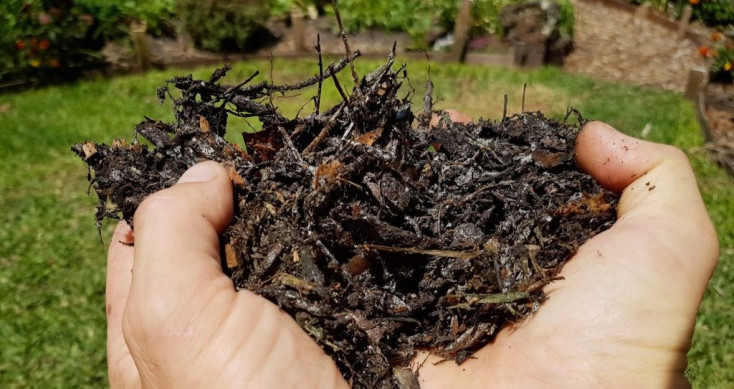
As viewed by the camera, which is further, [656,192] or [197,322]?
[656,192]

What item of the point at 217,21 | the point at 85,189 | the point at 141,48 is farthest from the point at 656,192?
the point at 217,21

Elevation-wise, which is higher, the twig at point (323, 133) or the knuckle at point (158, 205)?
the twig at point (323, 133)

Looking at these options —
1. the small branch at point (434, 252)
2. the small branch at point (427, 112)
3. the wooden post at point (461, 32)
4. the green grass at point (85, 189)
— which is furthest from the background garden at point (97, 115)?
the small branch at point (434, 252)

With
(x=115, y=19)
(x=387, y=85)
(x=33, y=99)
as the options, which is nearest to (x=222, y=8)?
(x=115, y=19)

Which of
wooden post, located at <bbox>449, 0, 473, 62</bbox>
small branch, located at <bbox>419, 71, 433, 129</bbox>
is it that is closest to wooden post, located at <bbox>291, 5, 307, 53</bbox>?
wooden post, located at <bbox>449, 0, 473, 62</bbox>

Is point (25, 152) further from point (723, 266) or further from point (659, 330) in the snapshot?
point (723, 266)

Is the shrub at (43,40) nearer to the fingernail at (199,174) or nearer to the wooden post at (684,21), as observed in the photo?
the fingernail at (199,174)

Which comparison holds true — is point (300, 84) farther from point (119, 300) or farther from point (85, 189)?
point (85, 189)
